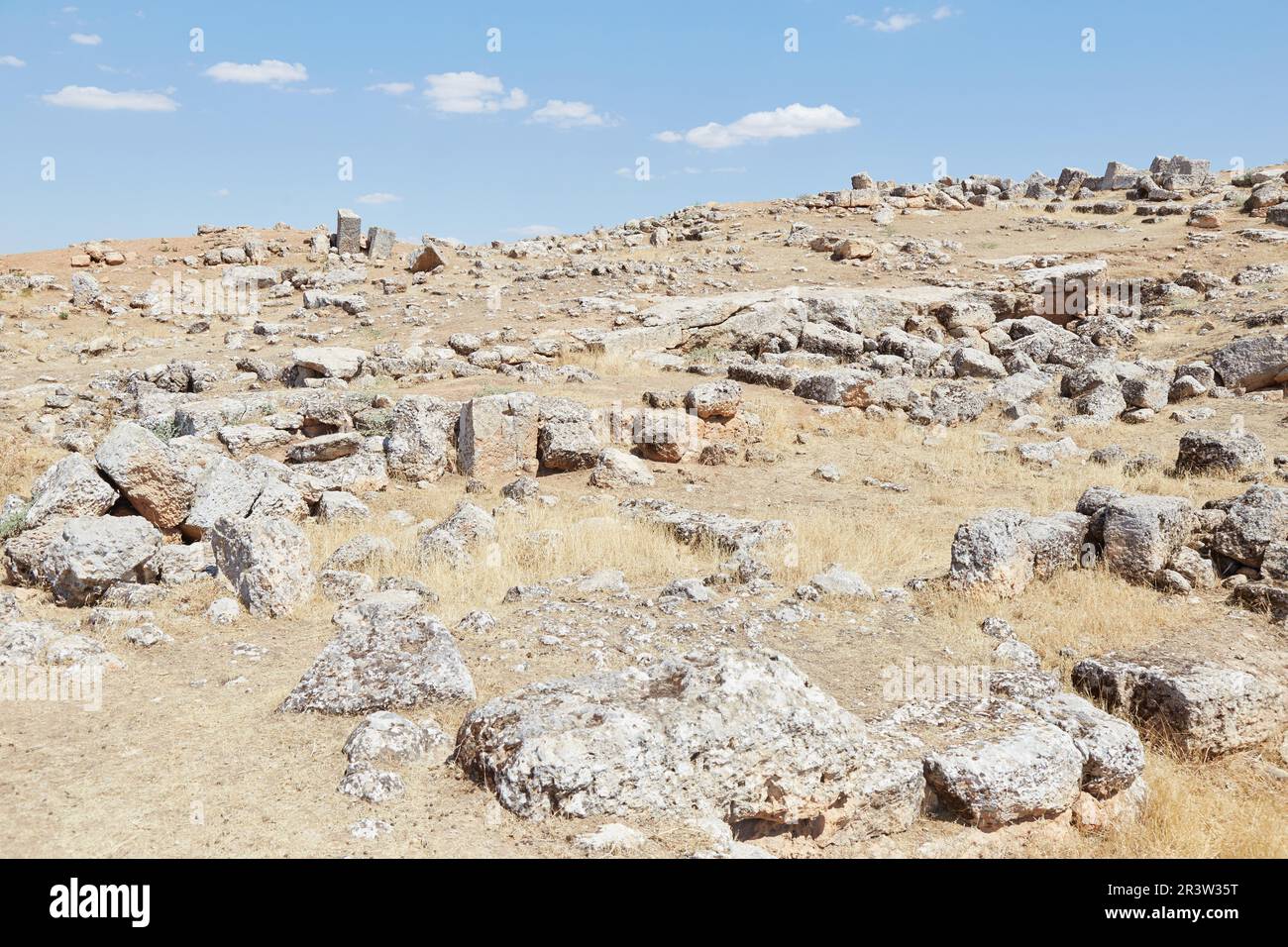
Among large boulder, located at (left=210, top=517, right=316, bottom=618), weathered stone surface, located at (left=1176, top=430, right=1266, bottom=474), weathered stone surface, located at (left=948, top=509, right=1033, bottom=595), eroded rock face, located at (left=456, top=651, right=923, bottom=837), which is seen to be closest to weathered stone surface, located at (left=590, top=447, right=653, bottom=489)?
weathered stone surface, located at (left=948, top=509, right=1033, bottom=595)

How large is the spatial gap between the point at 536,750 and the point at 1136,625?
5.85 metres

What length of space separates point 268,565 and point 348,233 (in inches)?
990

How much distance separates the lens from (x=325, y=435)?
12.0 meters

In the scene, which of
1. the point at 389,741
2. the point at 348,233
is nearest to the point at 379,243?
the point at 348,233

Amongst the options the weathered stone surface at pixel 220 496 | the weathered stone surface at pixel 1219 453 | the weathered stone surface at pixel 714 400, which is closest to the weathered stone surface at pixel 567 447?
the weathered stone surface at pixel 714 400

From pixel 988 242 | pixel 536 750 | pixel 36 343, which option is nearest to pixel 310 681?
pixel 536 750

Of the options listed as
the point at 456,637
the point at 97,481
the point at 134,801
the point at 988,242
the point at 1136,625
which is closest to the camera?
the point at 134,801

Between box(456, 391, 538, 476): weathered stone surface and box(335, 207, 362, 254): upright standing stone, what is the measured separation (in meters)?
19.6

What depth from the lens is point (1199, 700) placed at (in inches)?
237

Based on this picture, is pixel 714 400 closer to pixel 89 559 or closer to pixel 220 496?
pixel 220 496

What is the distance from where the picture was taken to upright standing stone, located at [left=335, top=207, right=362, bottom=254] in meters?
29.3

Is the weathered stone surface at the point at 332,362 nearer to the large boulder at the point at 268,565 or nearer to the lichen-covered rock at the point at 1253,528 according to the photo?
the large boulder at the point at 268,565

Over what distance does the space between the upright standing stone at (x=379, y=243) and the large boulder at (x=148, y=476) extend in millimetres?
21263

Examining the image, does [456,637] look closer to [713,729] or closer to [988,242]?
Answer: [713,729]
